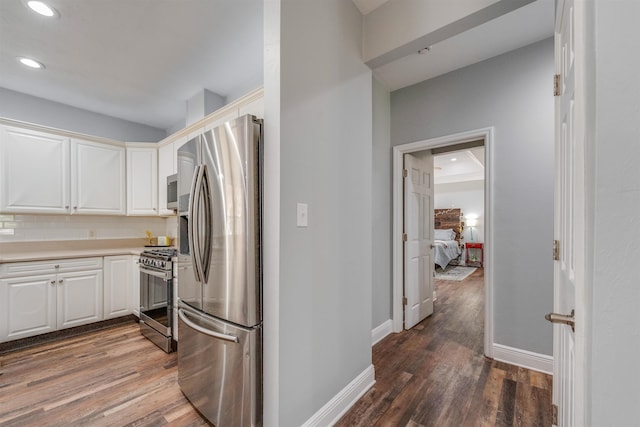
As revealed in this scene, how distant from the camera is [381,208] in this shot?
2.99 meters

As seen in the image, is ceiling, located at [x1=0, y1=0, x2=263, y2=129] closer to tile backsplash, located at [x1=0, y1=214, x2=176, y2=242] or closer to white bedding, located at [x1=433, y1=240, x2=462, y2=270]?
tile backsplash, located at [x1=0, y1=214, x2=176, y2=242]

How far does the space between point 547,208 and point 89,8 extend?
3.92 meters

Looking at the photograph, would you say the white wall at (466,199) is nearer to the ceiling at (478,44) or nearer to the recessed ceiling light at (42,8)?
→ the ceiling at (478,44)

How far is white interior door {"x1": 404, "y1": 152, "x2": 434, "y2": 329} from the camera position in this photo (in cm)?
315

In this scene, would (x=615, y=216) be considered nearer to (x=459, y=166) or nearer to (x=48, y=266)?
(x=48, y=266)

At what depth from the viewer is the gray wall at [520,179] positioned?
227 centimetres

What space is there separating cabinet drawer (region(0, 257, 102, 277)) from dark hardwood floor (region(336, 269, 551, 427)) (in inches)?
128

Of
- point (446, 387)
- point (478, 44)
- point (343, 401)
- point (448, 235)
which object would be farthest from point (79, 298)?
point (448, 235)

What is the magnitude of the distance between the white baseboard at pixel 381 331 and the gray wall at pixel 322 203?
739mm

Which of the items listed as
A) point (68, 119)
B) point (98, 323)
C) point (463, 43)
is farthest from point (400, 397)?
point (68, 119)

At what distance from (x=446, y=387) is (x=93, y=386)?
108 inches

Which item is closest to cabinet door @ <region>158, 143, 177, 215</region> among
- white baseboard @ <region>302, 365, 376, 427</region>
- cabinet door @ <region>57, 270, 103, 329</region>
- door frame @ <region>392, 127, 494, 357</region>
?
cabinet door @ <region>57, 270, 103, 329</region>

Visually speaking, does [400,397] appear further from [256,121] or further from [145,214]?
[145,214]

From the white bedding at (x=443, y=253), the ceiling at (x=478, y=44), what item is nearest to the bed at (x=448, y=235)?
the white bedding at (x=443, y=253)
